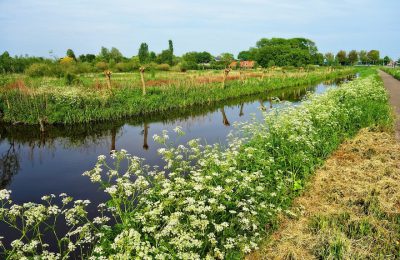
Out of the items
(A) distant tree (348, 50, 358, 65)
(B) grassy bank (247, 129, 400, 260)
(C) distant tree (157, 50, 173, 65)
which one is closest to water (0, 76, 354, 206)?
(B) grassy bank (247, 129, 400, 260)

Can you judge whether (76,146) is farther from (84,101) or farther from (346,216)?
(346,216)

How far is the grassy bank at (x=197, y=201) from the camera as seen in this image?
4551mm

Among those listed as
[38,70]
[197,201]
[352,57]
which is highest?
[352,57]

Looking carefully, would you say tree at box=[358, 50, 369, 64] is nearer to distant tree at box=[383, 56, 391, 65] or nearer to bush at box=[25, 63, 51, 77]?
distant tree at box=[383, 56, 391, 65]

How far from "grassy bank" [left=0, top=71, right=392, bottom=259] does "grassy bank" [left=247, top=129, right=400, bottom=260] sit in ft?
1.22

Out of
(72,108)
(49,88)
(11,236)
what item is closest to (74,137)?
(72,108)

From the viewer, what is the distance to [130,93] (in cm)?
2209

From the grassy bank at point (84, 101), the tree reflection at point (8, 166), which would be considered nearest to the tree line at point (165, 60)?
the grassy bank at point (84, 101)

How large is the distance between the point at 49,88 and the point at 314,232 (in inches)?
753

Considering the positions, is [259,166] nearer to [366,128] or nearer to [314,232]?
[314,232]

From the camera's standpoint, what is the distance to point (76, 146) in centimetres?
1355

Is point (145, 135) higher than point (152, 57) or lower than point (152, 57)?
lower

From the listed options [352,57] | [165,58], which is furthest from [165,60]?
[352,57]

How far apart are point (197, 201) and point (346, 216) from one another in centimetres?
322
